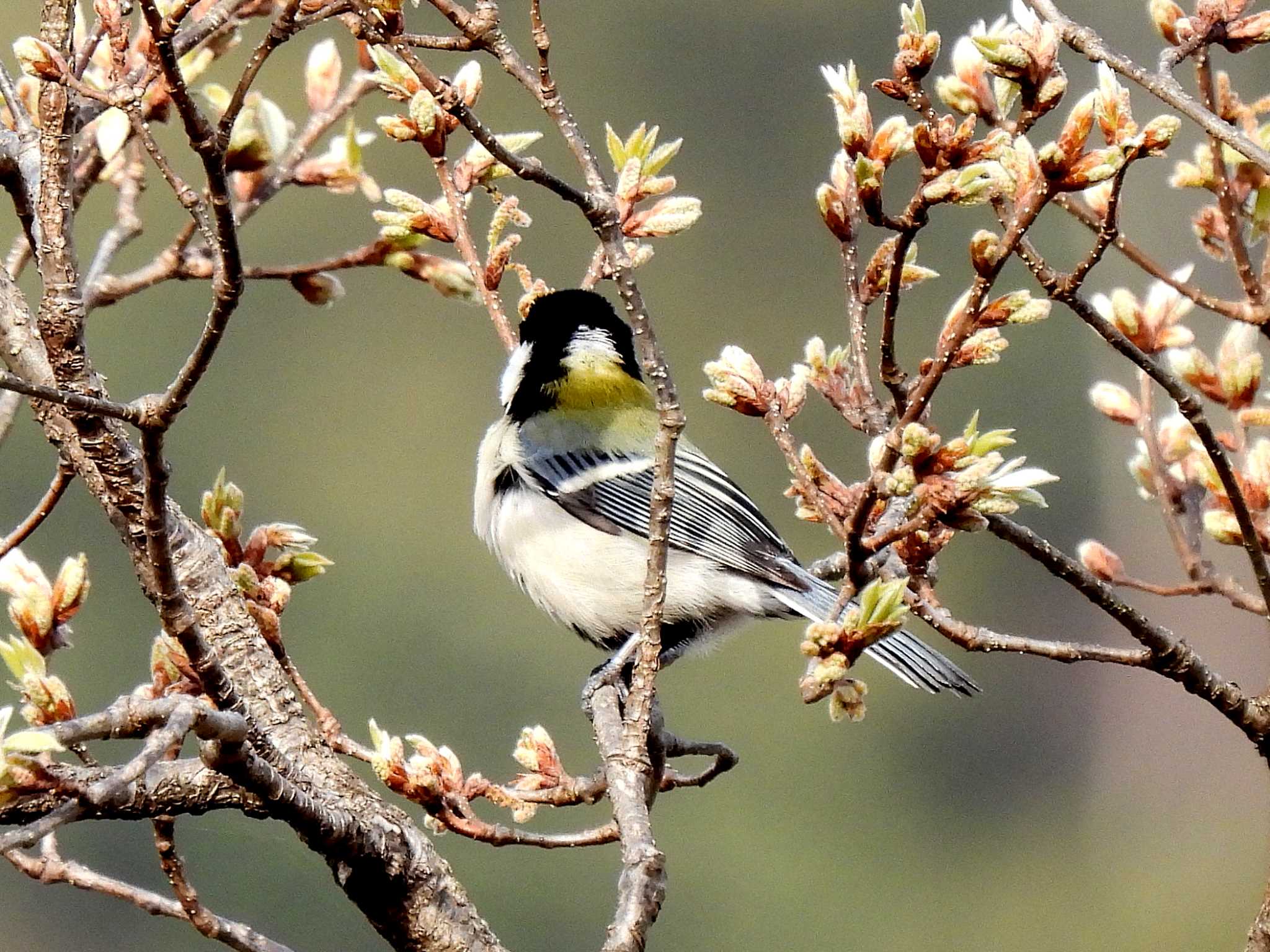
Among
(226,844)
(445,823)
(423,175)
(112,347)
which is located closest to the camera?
(445,823)

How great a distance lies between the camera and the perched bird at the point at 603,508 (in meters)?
3.05

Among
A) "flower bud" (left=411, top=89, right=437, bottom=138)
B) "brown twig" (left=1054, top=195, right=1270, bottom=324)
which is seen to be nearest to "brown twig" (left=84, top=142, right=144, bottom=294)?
"flower bud" (left=411, top=89, right=437, bottom=138)

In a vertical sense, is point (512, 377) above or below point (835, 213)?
above

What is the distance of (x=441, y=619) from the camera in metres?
23.9

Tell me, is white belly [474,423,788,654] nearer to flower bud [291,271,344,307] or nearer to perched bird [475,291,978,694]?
perched bird [475,291,978,694]

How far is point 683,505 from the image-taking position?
3131 mm

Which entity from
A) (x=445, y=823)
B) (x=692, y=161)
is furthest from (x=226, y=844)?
(x=445, y=823)

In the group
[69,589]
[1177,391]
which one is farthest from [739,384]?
[69,589]

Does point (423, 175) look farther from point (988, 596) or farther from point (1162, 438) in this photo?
point (1162, 438)

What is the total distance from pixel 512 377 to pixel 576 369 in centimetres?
14

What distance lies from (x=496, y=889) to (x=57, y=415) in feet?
65.7

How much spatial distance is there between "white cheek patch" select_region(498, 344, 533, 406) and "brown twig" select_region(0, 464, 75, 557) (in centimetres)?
153

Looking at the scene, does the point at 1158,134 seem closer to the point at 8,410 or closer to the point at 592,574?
the point at 8,410

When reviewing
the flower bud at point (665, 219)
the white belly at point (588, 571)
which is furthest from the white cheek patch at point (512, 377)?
the flower bud at point (665, 219)
